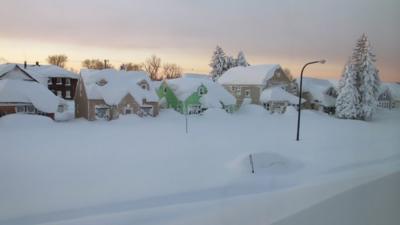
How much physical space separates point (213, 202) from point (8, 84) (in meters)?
2.66

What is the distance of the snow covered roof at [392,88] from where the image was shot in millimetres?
3774

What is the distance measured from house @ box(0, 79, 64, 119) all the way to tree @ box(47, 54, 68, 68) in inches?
41.8

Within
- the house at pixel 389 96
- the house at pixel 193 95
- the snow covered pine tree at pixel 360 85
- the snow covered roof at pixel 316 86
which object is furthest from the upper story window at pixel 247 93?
the house at pixel 389 96

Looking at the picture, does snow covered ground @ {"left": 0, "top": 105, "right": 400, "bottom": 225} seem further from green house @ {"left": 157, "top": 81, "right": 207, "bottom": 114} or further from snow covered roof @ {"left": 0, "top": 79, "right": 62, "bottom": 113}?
Result: green house @ {"left": 157, "top": 81, "right": 207, "bottom": 114}

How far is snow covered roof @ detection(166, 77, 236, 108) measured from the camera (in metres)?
8.30

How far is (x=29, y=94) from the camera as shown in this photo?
14.3ft

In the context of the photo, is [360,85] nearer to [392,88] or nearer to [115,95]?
[392,88]

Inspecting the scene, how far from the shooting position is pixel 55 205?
2.37m

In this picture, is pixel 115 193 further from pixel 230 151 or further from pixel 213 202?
pixel 230 151

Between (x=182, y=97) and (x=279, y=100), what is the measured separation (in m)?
2.63

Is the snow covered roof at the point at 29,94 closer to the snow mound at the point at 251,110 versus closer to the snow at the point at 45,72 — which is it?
the snow at the point at 45,72

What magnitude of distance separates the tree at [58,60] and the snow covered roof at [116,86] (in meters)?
4.64

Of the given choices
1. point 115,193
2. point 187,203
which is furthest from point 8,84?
point 187,203

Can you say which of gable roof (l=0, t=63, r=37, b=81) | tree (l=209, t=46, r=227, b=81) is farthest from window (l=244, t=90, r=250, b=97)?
gable roof (l=0, t=63, r=37, b=81)
